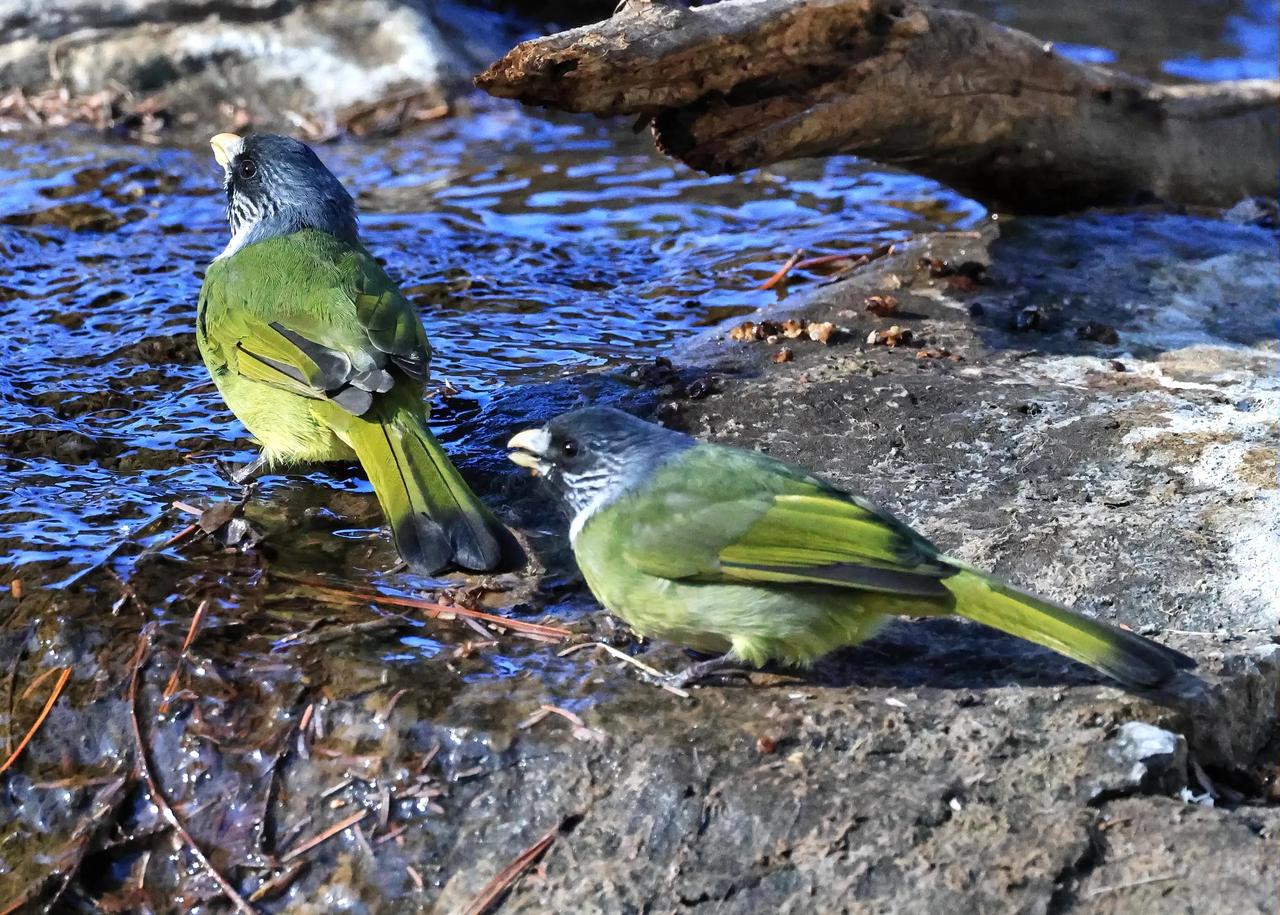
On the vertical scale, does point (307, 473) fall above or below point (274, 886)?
above

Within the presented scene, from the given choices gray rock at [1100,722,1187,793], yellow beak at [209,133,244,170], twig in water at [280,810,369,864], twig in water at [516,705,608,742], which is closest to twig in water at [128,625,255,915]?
twig in water at [280,810,369,864]

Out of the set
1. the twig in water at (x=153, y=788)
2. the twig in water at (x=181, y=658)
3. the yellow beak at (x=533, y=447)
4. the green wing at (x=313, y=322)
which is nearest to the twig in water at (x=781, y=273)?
the green wing at (x=313, y=322)

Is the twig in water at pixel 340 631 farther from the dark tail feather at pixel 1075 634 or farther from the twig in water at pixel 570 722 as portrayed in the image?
the dark tail feather at pixel 1075 634

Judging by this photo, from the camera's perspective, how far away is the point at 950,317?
6.34 meters

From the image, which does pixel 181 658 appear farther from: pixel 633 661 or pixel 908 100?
pixel 908 100

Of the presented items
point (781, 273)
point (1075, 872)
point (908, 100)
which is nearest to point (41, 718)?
point (1075, 872)

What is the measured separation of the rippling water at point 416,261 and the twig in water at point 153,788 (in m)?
0.50

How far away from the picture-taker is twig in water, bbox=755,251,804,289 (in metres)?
7.26

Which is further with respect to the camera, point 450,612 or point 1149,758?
point 450,612

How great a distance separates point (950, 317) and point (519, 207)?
10.1ft

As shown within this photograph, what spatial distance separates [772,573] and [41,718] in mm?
1882

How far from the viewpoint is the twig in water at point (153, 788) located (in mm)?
3297

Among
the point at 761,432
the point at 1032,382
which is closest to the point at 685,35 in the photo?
the point at 761,432

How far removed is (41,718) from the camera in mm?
3576
